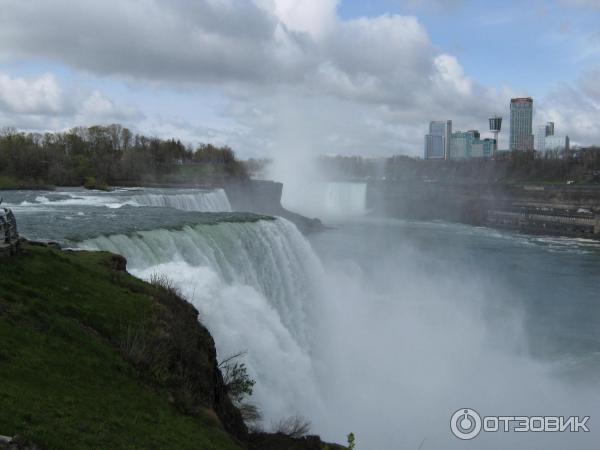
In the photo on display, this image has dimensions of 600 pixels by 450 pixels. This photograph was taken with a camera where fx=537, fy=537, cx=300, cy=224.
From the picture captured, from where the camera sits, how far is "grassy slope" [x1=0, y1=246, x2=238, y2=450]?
4539mm

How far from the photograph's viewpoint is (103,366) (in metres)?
5.88

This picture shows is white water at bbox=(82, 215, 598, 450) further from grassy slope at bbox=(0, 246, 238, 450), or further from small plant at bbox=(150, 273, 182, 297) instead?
grassy slope at bbox=(0, 246, 238, 450)

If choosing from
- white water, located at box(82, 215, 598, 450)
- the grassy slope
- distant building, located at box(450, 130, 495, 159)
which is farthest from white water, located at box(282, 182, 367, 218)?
distant building, located at box(450, 130, 495, 159)

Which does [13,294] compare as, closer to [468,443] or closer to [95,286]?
[95,286]

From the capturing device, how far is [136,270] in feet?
38.5

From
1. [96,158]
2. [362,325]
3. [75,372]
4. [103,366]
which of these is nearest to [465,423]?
[362,325]

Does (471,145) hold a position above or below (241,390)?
above

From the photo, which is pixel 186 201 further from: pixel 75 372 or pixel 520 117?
pixel 520 117

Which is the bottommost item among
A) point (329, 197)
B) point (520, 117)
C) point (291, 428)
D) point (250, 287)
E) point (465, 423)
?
point (465, 423)

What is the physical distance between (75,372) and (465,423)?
1130 cm

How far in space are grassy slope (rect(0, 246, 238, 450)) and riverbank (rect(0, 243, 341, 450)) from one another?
0.01 m

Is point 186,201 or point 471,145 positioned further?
point 471,145

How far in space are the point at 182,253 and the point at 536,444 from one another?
9.85 meters

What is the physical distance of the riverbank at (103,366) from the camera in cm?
467
